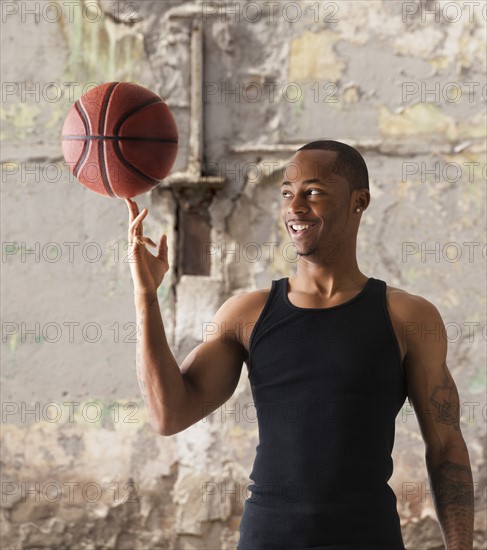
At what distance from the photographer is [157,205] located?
4.55 meters

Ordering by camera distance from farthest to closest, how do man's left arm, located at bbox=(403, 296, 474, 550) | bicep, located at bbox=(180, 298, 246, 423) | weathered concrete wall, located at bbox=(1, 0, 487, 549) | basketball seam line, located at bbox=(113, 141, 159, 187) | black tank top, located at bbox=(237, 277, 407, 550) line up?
weathered concrete wall, located at bbox=(1, 0, 487, 549)
basketball seam line, located at bbox=(113, 141, 159, 187)
bicep, located at bbox=(180, 298, 246, 423)
man's left arm, located at bbox=(403, 296, 474, 550)
black tank top, located at bbox=(237, 277, 407, 550)

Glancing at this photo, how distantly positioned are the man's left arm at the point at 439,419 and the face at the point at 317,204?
0.95 ft

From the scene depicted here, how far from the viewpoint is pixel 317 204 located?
2.25 meters

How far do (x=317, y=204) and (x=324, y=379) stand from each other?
0.47 m

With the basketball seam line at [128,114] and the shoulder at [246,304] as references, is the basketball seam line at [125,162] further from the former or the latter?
the shoulder at [246,304]

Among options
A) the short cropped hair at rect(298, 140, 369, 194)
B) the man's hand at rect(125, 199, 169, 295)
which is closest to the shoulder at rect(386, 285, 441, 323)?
the short cropped hair at rect(298, 140, 369, 194)

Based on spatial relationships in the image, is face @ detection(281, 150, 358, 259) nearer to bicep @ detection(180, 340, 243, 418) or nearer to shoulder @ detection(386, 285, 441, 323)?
shoulder @ detection(386, 285, 441, 323)

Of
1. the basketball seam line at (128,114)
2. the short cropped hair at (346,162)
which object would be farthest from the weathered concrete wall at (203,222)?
the short cropped hair at (346,162)

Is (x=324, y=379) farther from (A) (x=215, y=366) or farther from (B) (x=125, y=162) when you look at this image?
(B) (x=125, y=162)

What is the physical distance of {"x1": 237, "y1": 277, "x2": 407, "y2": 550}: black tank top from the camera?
207cm

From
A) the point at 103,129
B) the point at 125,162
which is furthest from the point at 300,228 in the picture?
the point at 103,129

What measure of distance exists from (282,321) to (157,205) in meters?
2.43

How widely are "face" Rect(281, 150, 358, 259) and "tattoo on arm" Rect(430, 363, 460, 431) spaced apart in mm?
466

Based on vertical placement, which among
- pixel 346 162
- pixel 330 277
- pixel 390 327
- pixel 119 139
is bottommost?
pixel 390 327
